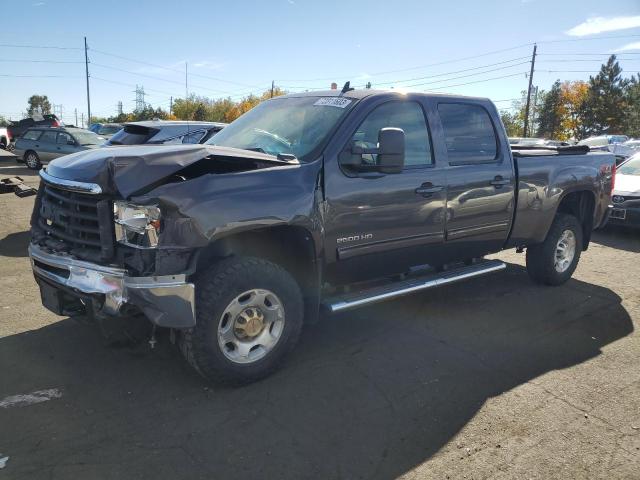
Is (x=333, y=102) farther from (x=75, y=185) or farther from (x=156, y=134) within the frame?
(x=156, y=134)

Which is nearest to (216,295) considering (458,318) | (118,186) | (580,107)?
(118,186)

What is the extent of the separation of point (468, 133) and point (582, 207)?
2.30 meters

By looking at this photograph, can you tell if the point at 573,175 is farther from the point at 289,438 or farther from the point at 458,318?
the point at 289,438

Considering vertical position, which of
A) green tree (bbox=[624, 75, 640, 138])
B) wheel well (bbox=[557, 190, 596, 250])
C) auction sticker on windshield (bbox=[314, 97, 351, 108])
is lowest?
wheel well (bbox=[557, 190, 596, 250])

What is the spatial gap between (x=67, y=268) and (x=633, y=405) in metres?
3.82

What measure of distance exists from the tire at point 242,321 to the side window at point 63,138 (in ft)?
54.3

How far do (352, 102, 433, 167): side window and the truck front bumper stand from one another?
5.88 ft

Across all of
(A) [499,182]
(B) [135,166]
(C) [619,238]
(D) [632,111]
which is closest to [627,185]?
(C) [619,238]

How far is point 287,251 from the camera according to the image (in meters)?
3.77

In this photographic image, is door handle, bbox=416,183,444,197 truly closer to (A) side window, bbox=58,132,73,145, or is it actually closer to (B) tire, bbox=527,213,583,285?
(B) tire, bbox=527,213,583,285

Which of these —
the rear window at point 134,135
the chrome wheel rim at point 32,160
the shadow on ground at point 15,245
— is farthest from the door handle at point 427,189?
the chrome wheel rim at point 32,160

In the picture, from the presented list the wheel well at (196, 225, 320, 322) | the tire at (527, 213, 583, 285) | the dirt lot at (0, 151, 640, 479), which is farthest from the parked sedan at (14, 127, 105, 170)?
the wheel well at (196, 225, 320, 322)

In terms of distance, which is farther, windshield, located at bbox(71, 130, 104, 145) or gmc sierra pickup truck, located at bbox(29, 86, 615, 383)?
windshield, located at bbox(71, 130, 104, 145)

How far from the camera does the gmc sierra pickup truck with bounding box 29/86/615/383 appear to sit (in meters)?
3.00
